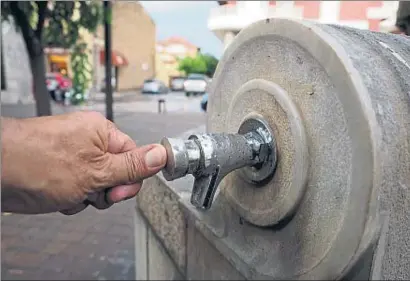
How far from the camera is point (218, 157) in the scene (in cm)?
121

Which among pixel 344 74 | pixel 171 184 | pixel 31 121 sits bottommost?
pixel 171 184

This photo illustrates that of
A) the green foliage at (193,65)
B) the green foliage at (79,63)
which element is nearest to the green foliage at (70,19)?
the green foliage at (79,63)

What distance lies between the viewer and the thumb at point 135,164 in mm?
1055

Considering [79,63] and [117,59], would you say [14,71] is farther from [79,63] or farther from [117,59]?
[117,59]

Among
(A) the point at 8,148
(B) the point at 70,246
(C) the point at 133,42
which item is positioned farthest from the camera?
(C) the point at 133,42

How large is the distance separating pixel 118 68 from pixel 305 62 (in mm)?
35264

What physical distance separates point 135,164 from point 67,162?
0.17 m

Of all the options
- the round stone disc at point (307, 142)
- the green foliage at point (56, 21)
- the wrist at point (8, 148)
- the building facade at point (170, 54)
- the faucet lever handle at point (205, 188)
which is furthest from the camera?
the building facade at point (170, 54)

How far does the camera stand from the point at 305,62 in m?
1.20

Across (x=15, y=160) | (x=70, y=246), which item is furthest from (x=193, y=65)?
(x=15, y=160)

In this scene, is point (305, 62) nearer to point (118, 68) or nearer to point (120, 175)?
Answer: point (120, 175)

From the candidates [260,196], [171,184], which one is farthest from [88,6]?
[260,196]

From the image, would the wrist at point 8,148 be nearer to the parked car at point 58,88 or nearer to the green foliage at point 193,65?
the parked car at point 58,88

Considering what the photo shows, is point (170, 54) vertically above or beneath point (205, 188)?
beneath
